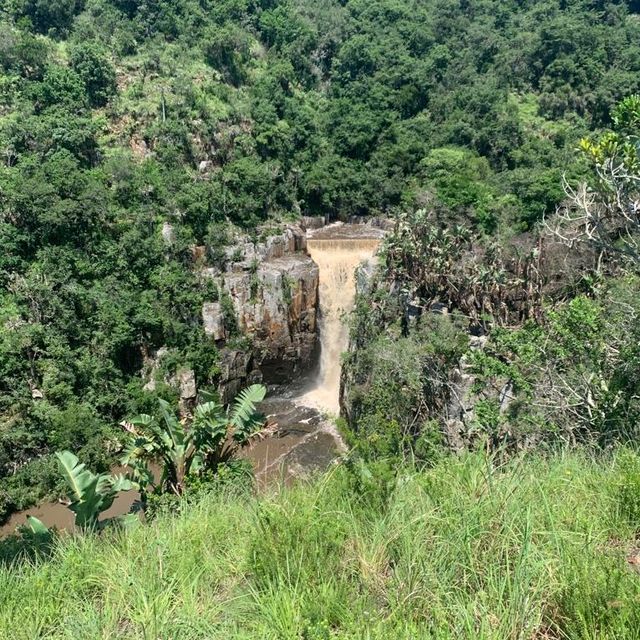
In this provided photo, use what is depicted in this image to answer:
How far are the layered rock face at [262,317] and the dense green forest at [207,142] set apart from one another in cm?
109

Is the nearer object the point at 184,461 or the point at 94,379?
the point at 184,461

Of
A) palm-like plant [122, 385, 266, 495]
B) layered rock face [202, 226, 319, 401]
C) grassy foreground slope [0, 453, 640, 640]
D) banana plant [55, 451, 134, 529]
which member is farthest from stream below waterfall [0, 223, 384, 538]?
grassy foreground slope [0, 453, 640, 640]

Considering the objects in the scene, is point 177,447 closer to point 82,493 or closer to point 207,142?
point 82,493

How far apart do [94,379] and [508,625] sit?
20697mm

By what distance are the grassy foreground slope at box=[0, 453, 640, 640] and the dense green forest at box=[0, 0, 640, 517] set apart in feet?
49.0

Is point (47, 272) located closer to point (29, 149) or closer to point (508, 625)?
point (29, 149)

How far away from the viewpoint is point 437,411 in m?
17.0

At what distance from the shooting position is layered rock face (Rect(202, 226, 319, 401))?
24250mm

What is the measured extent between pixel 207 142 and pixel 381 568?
3159 cm

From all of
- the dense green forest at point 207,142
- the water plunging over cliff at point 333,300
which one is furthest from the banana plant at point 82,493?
the water plunging over cliff at point 333,300

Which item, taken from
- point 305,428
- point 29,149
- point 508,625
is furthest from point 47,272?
point 508,625

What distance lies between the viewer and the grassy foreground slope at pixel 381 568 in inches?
113

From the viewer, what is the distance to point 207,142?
104ft

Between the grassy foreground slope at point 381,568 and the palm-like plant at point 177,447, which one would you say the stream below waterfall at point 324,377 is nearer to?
the palm-like plant at point 177,447
